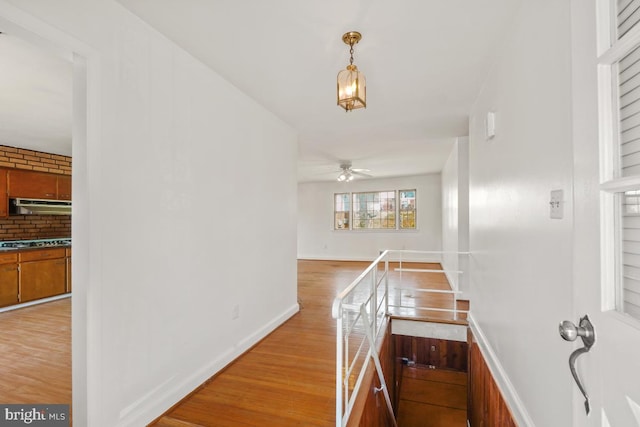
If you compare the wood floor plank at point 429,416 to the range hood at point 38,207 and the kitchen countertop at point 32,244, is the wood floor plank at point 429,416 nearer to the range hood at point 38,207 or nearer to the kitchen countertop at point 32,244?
the kitchen countertop at point 32,244

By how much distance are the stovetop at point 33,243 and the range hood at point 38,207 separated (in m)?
0.49

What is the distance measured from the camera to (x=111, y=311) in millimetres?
1548

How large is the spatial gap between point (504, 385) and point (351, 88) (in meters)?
1.99

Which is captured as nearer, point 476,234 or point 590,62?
point 590,62

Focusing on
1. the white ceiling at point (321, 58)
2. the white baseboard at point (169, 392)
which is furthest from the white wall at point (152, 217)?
the white ceiling at point (321, 58)

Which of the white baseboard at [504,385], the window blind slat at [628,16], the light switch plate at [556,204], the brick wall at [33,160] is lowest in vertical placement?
the white baseboard at [504,385]

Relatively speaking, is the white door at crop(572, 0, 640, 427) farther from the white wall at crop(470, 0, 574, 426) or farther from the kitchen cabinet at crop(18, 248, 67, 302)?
the kitchen cabinet at crop(18, 248, 67, 302)

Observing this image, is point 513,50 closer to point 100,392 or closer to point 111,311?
point 111,311

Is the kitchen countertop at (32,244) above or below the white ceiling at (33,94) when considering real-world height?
below

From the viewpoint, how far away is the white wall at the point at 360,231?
7625 mm

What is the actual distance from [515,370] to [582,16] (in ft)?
5.54

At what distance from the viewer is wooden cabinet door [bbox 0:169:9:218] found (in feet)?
14.0

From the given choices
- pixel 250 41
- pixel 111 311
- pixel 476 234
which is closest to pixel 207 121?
pixel 250 41

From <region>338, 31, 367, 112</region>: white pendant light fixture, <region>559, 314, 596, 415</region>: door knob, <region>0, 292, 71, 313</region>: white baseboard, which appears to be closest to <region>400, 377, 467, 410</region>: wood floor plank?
<region>559, 314, 596, 415</region>: door knob
